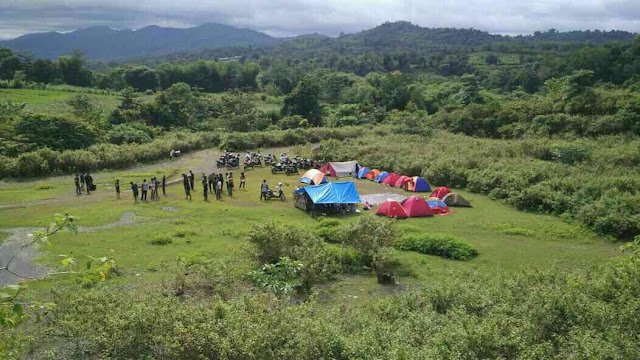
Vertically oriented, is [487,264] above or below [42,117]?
below

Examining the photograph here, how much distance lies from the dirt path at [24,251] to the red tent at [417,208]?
11.7 metres

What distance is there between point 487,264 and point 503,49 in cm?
17513

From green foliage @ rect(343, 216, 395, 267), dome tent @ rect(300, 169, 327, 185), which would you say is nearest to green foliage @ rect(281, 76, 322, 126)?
dome tent @ rect(300, 169, 327, 185)

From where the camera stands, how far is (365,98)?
77438 mm

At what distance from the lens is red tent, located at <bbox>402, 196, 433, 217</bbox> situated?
2477cm

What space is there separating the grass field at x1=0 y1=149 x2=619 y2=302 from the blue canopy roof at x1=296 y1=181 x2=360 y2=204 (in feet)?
3.49

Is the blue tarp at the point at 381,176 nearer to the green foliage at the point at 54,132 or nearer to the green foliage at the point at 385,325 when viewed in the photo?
the green foliage at the point at 385,325

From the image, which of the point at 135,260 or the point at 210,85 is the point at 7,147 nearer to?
the point at 135,260

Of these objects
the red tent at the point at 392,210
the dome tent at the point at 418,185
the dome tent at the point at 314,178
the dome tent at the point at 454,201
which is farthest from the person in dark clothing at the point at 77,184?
the dome tent at the point at 454,201

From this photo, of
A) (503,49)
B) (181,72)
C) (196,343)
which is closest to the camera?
(196,343)

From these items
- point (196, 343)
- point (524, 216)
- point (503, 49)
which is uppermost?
point (503, 49)

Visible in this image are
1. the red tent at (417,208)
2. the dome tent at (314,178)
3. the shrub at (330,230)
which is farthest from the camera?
the dome tent at (314,178)

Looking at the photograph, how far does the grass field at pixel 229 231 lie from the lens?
1750cm

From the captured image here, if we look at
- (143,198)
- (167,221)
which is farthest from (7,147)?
(167,221)
